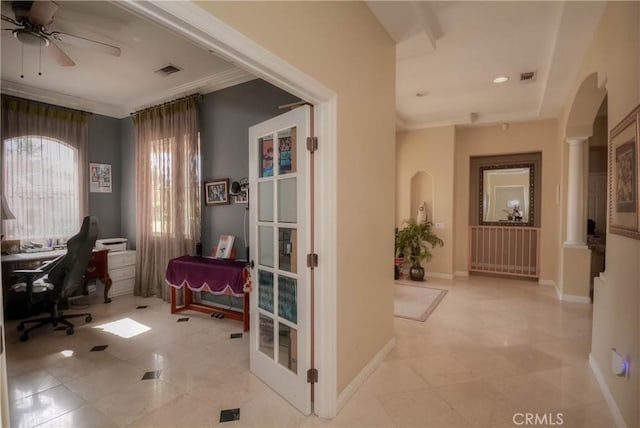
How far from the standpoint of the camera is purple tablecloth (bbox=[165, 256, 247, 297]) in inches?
139

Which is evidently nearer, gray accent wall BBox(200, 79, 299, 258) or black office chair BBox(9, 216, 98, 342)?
black office chair BBox(9, 216, 98, 342)

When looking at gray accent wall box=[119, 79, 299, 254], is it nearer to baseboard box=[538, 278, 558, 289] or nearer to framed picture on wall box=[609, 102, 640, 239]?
framed picture on wall box=[609, 102, 640, 239]

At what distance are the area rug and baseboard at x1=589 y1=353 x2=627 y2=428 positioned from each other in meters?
1.58

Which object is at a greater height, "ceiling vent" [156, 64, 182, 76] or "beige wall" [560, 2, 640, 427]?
"ceiling vent" [156, 64, 182, 76]

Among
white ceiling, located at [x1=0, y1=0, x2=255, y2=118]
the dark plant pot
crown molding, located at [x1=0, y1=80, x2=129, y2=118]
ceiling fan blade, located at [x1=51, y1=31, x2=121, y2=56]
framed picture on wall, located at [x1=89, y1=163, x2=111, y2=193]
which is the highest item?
white ceiling, located at [x1=0, y1=0, x2=255, y2=118]

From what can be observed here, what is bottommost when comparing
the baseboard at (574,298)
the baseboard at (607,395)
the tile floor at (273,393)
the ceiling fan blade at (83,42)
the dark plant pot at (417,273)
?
the tile floor at (273,393)

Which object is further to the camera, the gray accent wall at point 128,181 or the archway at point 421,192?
the archway at point 421,192

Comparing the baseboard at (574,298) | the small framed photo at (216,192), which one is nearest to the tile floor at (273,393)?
the baseboard at (574,298)

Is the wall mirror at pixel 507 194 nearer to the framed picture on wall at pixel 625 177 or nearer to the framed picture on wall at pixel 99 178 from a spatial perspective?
the framed picture on wall at pixel 625 177

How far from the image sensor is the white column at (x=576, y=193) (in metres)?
4.45

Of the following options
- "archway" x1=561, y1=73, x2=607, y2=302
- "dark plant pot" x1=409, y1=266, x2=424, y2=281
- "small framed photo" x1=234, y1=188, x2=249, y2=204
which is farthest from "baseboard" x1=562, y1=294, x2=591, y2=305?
"small framed photo" x1=234, y1=188, x2=249, y2=204

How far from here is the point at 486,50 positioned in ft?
11.0

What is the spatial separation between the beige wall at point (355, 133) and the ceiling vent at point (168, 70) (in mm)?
2479

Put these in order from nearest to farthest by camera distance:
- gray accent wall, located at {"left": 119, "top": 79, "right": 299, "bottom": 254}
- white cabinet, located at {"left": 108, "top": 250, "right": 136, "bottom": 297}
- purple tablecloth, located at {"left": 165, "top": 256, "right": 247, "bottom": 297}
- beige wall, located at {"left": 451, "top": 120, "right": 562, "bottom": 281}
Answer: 1. purple tablecloth, located at {"left": 165, "top": 256, "right": 247, "bottom": 297}
2. gray accent wall, located at {"left": 119, "top": 79, "right": 299, "bottom": 254}
3. white cabinet, located at {"left": 108, "top": 250, "right": 136, "bottom": 297}
4. beige wall, located at {"left": 451, "top": 120, "right": 562, "bottom": 281}
